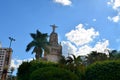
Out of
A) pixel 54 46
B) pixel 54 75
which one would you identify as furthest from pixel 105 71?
pixel 54 46

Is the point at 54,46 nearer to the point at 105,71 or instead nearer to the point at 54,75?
the point at 54,75

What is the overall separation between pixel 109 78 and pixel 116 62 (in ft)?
7.23

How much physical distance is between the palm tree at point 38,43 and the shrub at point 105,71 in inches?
1540

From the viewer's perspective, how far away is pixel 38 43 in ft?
236

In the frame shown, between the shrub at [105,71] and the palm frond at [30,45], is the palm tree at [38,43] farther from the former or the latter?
the shrub at [105,71]

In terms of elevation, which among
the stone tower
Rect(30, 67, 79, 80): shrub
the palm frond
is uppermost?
the stone tower

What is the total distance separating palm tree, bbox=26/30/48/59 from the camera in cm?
7125

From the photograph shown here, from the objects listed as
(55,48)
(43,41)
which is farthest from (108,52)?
(55,48)

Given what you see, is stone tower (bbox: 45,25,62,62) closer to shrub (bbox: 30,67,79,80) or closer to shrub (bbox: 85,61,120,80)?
shrub (bbox: 85,61,120,80)

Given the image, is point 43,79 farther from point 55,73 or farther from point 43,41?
point 43,41

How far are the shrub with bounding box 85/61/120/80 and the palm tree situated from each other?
39.1 m

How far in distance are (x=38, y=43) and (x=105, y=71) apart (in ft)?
138

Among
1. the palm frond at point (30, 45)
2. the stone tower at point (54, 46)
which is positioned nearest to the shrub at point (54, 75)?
the palm frond at point (30, 45)

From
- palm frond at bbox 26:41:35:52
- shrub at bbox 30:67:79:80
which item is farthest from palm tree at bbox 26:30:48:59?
shrub at bbox 30:67:79:80
